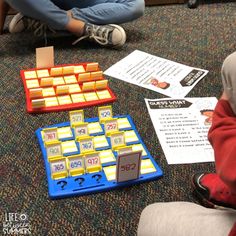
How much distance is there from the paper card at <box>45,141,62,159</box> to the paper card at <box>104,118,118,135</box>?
176 millimetres

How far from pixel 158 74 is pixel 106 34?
36 centimetres

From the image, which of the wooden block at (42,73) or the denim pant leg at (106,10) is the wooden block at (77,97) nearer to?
the wooden block at (42,73)

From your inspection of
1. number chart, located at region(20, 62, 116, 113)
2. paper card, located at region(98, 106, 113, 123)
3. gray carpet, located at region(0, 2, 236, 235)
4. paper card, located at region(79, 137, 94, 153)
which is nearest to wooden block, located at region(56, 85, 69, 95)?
number chart, located at region(20, 62, 116, 113)

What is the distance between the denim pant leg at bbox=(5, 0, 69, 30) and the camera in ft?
5.38

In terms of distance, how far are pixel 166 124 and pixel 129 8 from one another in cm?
78

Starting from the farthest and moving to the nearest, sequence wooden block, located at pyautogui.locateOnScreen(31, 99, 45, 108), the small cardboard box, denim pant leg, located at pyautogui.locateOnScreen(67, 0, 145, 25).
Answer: the small cardboard box, denim pant leg, located at pyautogui.locateOnScreen(67, 0, 145, 25), wooden block, located at pyautogui.locateOnScreen(31, 99, 45, 108)

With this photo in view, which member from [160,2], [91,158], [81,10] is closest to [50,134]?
[91,158]

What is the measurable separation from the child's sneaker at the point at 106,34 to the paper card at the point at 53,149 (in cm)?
79

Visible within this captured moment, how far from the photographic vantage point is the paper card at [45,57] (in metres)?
1.49

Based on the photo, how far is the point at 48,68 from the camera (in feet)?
4.98

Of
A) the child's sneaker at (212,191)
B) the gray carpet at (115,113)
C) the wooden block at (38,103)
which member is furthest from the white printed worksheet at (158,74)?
the child's sneaker at (212,191)

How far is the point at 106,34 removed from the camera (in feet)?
5.70

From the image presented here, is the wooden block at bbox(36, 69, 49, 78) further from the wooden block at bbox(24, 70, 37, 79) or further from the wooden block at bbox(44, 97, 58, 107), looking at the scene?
the wooden block at bbox(44, 97, 58, 107)

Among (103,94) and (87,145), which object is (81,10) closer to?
(103,94)
